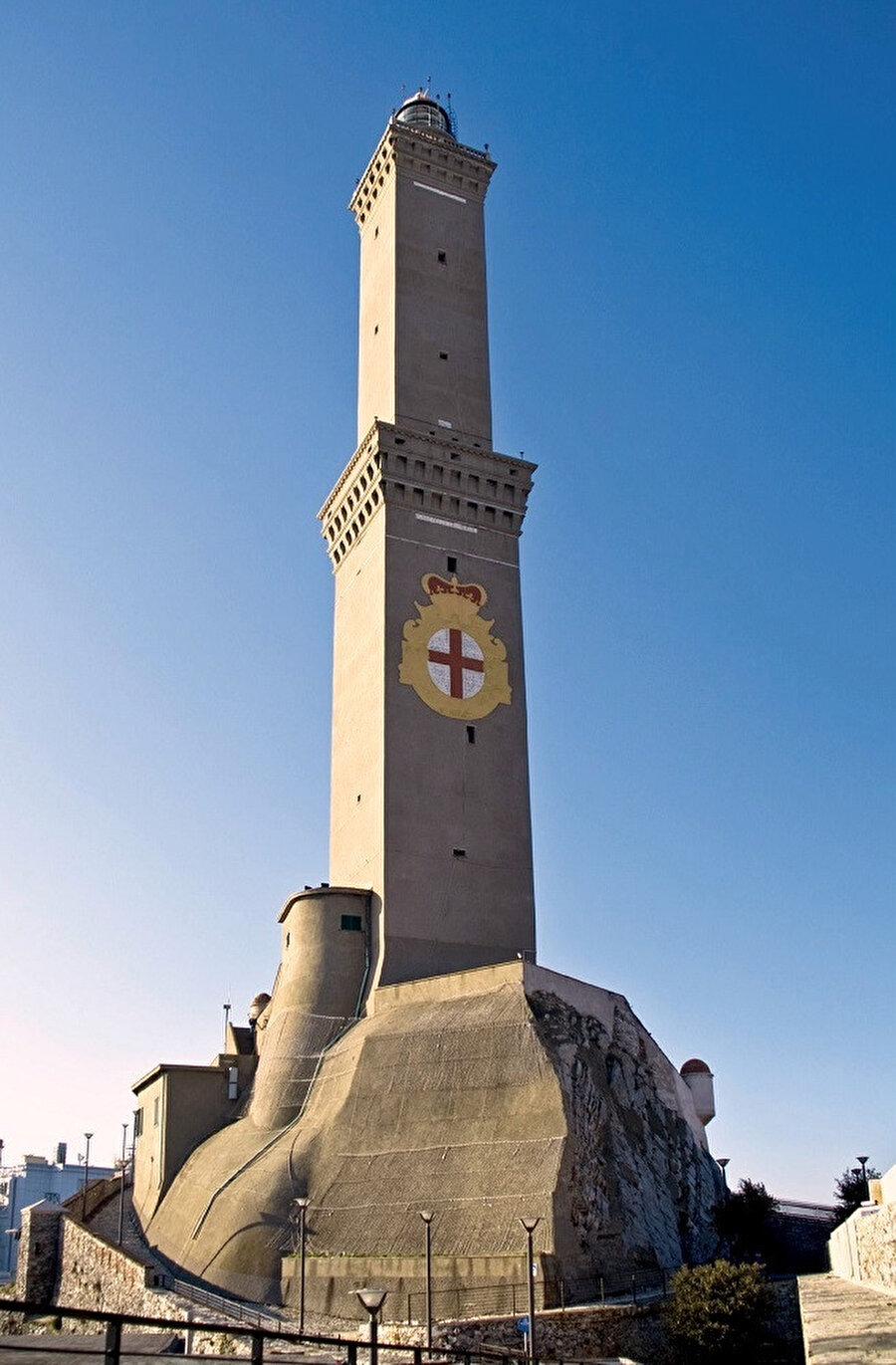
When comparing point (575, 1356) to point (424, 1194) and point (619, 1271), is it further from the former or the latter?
point (424, 1194)

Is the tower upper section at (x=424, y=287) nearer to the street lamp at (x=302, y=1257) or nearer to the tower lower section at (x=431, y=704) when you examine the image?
the tower lower section at (x=431, y=704)

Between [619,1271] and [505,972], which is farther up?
[505,972]

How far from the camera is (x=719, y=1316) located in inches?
1228

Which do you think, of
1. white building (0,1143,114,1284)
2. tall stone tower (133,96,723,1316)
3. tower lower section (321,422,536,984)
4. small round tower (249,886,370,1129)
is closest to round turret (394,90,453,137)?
tall stone tower (133,96,723,1316)

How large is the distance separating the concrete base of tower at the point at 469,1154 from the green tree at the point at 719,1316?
3.23 metres

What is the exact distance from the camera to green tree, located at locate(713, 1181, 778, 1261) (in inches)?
1551

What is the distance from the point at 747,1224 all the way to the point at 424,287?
131 ft

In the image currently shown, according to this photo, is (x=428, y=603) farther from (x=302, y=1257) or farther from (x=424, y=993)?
(x=302, y=1257)

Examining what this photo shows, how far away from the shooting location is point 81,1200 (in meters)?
51.9

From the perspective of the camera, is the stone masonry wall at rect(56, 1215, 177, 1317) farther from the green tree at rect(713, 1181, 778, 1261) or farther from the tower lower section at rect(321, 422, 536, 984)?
the green tree at rect(713, 1181, 778, 1261)

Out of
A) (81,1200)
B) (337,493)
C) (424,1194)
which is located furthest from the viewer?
(337,493)

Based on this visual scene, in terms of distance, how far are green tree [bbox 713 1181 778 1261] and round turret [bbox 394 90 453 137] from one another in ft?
166

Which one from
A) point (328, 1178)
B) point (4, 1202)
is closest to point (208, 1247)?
point (328, 1178)

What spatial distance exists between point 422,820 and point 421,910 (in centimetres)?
335
